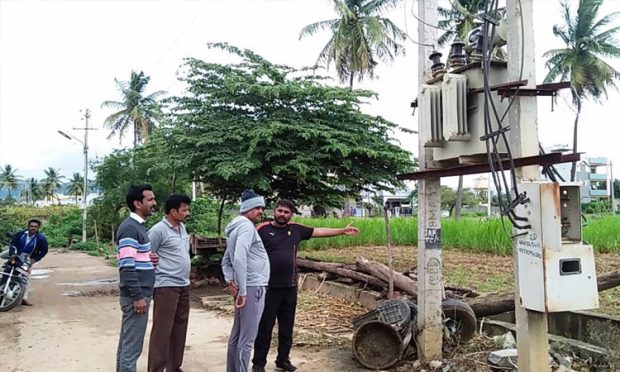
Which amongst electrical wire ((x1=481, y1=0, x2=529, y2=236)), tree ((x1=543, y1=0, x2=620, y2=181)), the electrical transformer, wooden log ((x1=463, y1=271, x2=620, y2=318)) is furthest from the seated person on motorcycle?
tree ((x1=543, y1=0, x2=620, y2=181))

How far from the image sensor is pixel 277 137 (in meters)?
9.77

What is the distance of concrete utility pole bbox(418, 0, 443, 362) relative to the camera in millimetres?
4918

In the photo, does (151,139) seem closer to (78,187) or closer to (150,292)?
(150,292)

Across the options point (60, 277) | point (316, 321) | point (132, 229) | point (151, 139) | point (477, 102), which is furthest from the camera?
point (60, 277)

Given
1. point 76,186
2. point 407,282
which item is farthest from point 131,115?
point 407,282

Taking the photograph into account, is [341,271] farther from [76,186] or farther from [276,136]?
[76,186]

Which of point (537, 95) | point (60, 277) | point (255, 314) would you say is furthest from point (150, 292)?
point (60, 277)

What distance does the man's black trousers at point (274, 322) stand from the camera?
16.4 ft

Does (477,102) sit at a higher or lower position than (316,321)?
higher

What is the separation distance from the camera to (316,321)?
714 centimetres

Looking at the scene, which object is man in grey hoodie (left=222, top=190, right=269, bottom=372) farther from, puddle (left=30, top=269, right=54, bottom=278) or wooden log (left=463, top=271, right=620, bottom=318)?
puddle (left=30, top=269, right=54, bottom=278)

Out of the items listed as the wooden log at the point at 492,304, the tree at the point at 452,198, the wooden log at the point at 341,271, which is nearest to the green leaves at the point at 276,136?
the wooden log at the point at 341,271

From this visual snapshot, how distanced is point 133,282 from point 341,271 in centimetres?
490

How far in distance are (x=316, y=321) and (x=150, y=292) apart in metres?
3.22
